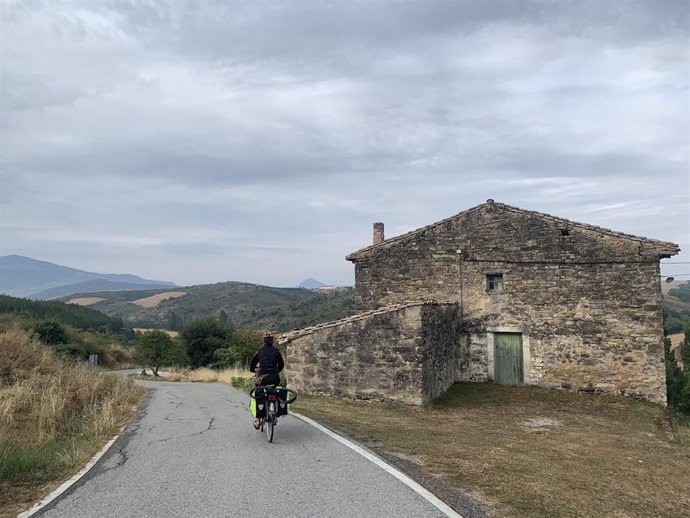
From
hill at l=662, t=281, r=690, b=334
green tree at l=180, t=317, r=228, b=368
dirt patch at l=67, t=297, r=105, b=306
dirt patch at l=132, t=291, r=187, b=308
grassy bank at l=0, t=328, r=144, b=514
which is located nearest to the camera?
grassy bank at l=0, t=328, r=144, b=514

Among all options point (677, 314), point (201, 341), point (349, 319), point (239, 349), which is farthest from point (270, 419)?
point (677, 314)

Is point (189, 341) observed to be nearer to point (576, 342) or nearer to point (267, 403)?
point (576, 342)

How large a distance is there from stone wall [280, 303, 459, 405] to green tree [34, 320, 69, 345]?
29004 mm

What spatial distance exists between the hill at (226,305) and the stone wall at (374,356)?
52.2 metres

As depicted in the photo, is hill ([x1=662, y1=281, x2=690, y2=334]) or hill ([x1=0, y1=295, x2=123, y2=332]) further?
hill ([x1=662, y1=281, x2=690, y2=334])

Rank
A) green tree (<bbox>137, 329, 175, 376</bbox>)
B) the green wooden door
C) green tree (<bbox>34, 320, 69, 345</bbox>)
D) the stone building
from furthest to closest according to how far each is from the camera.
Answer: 1. green tree (<bbox>137, 329, 175, 376</bbox>)
2. green tree (<bbox>34, 320, 69, 345</bbox>)
3. the green wooden door
4. the stone building

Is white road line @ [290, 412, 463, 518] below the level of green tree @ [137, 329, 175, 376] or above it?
above

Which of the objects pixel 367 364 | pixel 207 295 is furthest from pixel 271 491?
pixel 207 295

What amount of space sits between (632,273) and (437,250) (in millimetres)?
6148

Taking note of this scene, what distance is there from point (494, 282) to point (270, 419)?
11.8 meters

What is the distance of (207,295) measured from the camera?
11969cm

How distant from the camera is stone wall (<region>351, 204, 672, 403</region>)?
1611cm

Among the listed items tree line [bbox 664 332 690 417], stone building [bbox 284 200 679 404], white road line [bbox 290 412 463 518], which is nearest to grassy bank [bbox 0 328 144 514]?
white road line [bbox 290 412 463 518]

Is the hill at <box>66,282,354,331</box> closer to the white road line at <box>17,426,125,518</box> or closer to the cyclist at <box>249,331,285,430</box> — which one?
the cyclist at <box>249,331,285,430</box>
